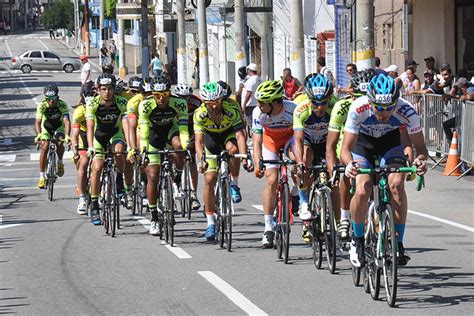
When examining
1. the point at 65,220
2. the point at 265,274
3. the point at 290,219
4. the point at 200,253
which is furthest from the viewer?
the point at 65,220

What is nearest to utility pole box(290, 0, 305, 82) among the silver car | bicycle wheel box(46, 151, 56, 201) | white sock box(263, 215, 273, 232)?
bicycle wheel box(46, 151, 56, 201)

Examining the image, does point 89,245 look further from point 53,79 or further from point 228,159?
point 53,79

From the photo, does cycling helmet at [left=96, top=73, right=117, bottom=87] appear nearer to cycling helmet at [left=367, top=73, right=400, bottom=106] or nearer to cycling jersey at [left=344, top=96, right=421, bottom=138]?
cycling jersey at [left=344, top=96, right=421, bottom=138]

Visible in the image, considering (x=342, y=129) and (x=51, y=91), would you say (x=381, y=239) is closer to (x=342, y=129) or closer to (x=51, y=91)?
(x=342, y=129)

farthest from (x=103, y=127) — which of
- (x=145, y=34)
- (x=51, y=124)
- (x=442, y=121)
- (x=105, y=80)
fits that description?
(x=145, y=34)

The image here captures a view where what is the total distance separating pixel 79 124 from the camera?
19.1m

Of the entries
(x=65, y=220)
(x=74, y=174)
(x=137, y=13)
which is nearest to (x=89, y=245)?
(x=65, y=220)

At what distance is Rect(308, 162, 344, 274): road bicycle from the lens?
12.6 m

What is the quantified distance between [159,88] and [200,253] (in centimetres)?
233

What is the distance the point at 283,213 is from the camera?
44.1 feet

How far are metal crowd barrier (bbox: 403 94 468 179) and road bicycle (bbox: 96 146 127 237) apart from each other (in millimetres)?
7578

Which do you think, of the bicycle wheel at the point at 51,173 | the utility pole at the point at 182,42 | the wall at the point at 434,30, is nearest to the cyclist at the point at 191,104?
the bicycle wheel at the point at 51,173

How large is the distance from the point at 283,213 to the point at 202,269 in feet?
3.41

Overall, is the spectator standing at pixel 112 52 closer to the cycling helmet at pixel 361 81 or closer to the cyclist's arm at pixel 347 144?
the cycling helmet at pixel 361 81
